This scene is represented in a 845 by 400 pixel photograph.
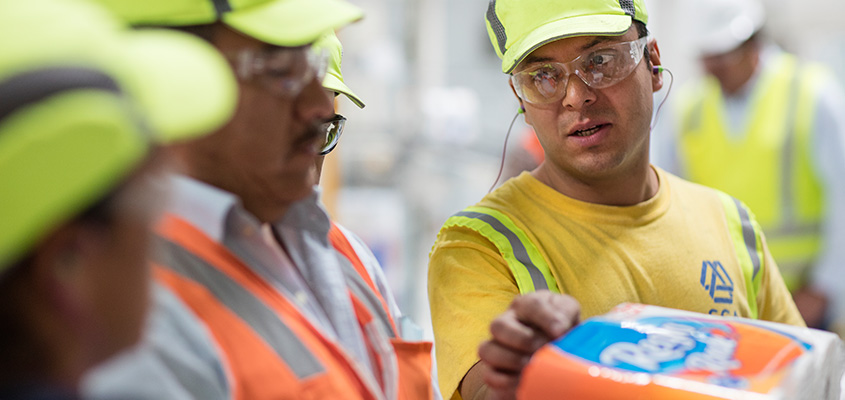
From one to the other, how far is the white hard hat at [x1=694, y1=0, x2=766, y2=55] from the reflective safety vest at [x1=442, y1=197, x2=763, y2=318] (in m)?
2.08

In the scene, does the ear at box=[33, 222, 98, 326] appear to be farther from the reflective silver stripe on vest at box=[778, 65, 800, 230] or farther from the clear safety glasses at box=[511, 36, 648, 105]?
the reflective silver stripe on vest at box=[778, 65, 800, 230]

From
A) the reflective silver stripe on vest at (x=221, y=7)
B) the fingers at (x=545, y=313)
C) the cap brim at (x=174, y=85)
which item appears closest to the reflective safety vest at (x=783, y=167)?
the fingers at (x=545, y=313)

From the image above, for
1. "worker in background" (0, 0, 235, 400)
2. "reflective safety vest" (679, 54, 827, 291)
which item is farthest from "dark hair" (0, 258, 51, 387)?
"reflective safety vest" (679, 54, 827, 291)

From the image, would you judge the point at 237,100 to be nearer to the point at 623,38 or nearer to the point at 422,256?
the point at 623,38

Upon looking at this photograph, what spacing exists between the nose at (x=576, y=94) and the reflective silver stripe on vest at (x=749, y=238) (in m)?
0.53

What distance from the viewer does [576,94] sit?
63.9 inches

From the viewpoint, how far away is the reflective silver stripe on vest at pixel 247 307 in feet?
3.14

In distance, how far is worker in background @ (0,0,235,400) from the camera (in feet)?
1.91

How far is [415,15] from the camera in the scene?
846 centimetres

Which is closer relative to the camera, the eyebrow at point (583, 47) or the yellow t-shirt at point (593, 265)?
the yellow t-shirt at point (593, 265)

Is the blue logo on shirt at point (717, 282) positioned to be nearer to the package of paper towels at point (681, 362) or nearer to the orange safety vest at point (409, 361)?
the package of paper towels at point (681, 362)

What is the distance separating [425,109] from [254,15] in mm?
6821

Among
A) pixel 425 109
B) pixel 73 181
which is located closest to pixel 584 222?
pixel 73 181

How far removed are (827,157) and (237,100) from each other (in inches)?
112
